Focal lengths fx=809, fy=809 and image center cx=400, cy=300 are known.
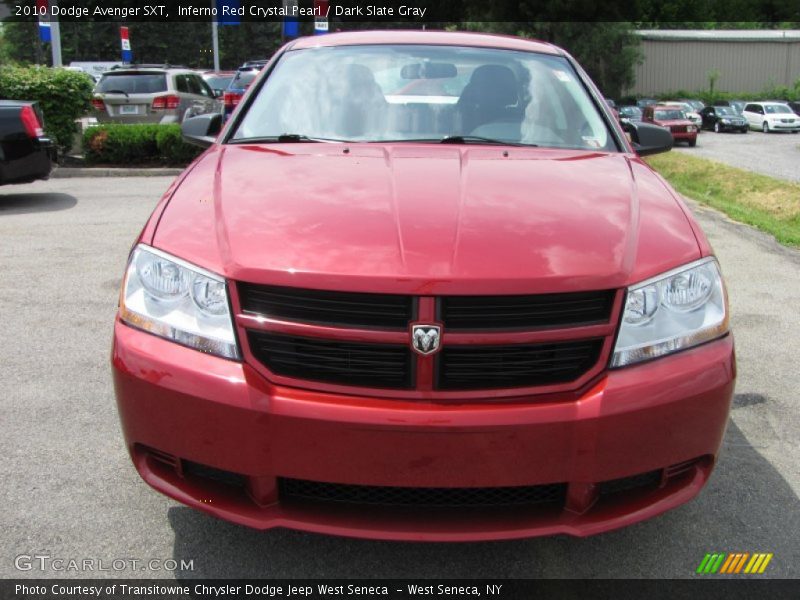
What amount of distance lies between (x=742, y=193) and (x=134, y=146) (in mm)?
10614

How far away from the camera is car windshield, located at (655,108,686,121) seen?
3672cm

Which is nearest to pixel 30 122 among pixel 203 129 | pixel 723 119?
pixel 203 129

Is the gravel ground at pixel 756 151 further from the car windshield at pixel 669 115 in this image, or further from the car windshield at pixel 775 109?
the car windshield at pixel 669 115

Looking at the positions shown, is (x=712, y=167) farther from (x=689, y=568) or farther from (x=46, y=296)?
(x=689, y=568)

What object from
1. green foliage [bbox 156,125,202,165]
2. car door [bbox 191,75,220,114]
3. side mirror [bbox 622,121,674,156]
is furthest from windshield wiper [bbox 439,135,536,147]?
car door [bbox 191,75,220,114]

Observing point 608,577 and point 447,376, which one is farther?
point 608,577

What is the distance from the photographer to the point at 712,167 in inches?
730

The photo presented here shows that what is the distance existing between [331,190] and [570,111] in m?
1.45

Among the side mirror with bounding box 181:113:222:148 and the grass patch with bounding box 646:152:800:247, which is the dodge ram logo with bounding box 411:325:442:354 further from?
the grass patch with bounding box 646:152:800:247

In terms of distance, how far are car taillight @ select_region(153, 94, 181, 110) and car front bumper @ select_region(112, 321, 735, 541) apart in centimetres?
1534

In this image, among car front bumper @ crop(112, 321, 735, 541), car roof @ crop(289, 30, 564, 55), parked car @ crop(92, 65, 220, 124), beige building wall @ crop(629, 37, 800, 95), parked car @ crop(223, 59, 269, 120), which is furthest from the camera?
beige building wall @ crop(629, 37, 800, 95)

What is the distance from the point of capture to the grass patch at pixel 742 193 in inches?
376

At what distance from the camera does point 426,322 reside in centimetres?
211

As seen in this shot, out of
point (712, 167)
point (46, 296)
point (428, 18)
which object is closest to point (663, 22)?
point (428, 18)
